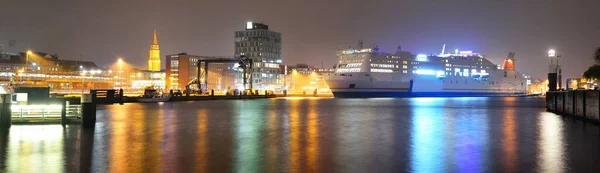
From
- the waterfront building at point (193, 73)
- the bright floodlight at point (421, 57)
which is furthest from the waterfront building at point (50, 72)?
the bright floodlight at point (421, 57)

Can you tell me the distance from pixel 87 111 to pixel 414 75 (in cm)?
9905

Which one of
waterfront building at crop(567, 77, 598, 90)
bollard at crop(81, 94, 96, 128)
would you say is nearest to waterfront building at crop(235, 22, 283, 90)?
waterfront building at crop(567, 77, 598, 90)

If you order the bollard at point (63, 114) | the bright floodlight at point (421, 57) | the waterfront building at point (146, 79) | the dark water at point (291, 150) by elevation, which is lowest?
the dark water at point (291, 150)

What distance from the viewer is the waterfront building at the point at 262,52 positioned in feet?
609

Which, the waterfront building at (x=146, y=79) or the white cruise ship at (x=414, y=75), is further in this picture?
the waterfront building at (x=146, y=79)

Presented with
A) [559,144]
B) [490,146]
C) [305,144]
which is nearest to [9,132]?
[305,144]

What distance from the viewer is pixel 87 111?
2417cm

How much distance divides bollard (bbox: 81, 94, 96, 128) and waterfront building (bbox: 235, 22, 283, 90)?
515 ft

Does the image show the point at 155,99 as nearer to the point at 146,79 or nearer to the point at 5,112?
the point at 5,112

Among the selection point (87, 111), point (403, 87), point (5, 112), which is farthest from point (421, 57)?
point (5, 112)

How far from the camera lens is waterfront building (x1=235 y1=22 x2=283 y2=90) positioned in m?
186

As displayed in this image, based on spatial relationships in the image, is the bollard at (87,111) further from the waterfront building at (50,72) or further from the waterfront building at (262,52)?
the waterfront building at (262,52)

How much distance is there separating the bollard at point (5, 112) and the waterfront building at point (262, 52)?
159476mm

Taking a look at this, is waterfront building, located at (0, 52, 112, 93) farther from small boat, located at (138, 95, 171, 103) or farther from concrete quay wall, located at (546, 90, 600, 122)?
concrete quay wall, located at (546, 90, 600, 122)
